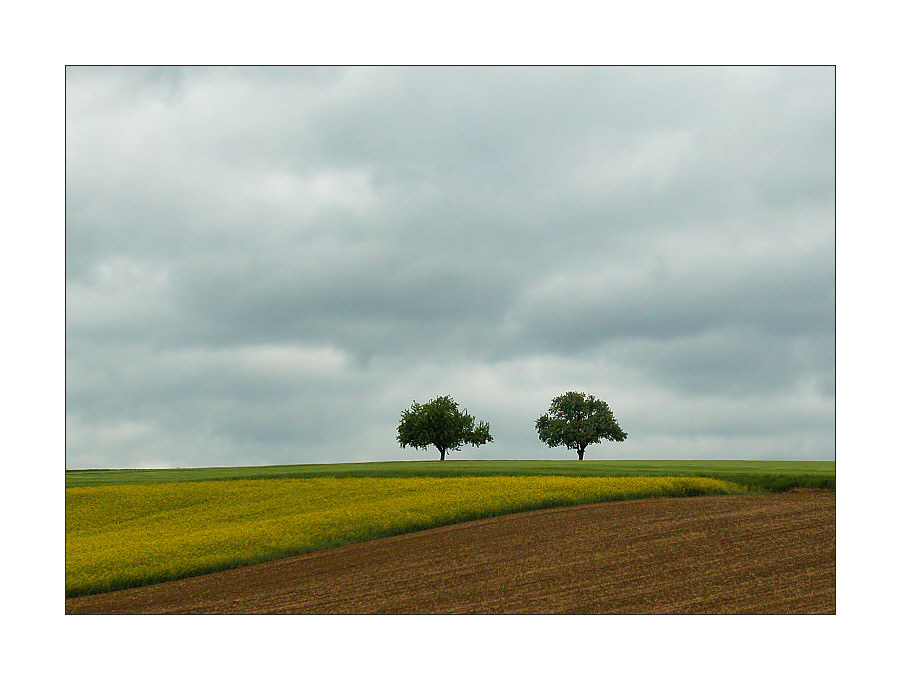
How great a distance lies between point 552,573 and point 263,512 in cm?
1666

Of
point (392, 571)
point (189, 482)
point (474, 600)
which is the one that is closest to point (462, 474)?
point (189, 482)

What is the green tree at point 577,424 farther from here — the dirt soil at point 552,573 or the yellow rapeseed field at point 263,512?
the dirt soil at point 552,573

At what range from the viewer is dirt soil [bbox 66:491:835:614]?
17.6 m

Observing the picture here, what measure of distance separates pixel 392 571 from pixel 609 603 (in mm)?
6937

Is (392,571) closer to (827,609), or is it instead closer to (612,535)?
(612,535)

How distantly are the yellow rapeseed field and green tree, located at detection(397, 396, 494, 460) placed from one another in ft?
103

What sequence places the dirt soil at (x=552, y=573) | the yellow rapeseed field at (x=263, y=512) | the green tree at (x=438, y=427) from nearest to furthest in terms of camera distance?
the dirt soil at (x=552, y=573)
the yellow rapeseed field at (x=263, y=512)
the green tree at (x=438, y=427)

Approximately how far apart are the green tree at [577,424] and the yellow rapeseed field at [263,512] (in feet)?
132

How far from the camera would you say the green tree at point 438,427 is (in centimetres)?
7244

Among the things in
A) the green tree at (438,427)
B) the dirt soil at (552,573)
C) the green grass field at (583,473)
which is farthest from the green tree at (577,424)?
the dirt soil at (552,573)

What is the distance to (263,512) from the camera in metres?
31.5

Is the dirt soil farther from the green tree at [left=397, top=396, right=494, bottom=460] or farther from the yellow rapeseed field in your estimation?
the green tree at [left=397, top=396, right=494, bottom=460]

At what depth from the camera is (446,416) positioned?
73188mm

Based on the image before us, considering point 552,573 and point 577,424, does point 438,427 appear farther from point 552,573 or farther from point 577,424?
point 552,573
